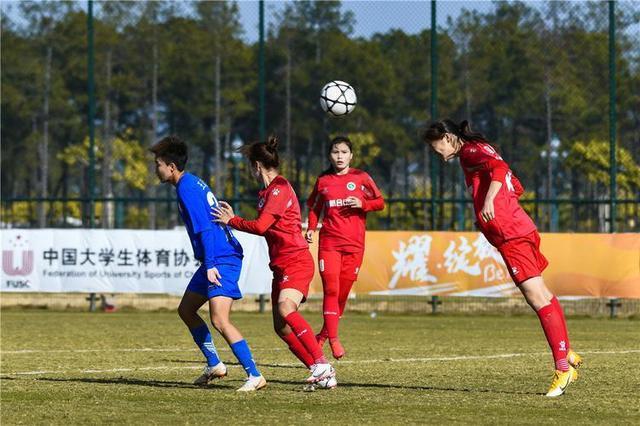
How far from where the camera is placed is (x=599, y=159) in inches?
957

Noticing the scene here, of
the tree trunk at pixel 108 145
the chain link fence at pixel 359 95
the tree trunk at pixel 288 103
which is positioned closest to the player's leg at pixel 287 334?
the chain link fence at pixel 359 95

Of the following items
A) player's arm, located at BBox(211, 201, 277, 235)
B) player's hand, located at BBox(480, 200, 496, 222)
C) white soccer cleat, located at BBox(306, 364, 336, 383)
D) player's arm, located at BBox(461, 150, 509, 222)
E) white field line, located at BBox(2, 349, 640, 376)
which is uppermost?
player's arm, located at BBox(461, 150, 509, 222)

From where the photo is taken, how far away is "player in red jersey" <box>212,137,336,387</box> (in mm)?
10031

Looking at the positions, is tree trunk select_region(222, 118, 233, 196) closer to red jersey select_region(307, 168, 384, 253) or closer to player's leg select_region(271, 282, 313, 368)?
red jersey select_region(307, 168, 384, 253)

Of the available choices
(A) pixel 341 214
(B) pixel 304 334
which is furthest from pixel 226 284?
(A) pixel 341 214

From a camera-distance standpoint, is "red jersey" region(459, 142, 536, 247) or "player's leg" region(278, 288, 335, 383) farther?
"player's leg" region(278, 288, 335, 383)

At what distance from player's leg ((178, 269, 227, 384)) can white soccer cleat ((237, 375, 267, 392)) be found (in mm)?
486

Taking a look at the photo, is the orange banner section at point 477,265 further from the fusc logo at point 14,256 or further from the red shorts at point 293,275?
the red shorts at point 293,275

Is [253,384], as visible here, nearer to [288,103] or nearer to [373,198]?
[373,198]

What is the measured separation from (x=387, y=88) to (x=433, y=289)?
7162mm

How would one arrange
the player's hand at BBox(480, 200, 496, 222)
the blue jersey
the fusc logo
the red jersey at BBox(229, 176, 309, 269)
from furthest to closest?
the fusc logo < the red jersey at BBox(229, 176, 309, 269) < the blue jersey < the player's hand at BBox(480, 200, 496, 222)

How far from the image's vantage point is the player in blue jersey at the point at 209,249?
9.87 m

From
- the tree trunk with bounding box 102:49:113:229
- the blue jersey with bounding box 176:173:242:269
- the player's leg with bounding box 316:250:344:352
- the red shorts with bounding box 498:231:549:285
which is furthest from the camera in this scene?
the tree trunk with bounding box 102:49:113:229

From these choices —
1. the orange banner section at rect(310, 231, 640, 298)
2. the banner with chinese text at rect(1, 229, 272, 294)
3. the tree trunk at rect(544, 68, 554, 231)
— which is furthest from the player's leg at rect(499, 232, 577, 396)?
the tree trunk at rect(544, 68, 554, 231)
